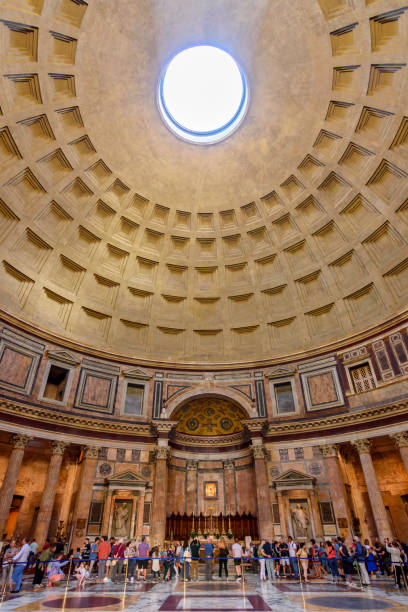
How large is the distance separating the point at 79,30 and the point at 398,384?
2522cm

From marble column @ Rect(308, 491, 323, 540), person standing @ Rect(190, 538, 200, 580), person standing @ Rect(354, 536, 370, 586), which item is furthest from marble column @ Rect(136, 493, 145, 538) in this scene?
person standing @ Rect(354, 536, 370, 586)

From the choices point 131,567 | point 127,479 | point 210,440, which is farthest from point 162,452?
point 131,567

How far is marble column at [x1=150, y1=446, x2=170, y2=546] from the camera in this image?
62.9ft

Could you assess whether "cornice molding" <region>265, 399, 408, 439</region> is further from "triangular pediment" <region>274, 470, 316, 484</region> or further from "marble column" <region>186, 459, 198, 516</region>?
"marble column" <region>186, 459, 198, 516</region>

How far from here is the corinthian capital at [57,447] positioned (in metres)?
19.7

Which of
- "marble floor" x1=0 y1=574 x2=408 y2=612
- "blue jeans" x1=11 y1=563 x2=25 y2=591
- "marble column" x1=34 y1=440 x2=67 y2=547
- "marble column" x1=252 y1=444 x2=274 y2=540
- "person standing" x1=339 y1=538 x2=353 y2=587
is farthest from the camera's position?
"marble column" x1=252 y1=444 x2=274 y2=540

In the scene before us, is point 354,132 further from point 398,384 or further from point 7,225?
point 7,225

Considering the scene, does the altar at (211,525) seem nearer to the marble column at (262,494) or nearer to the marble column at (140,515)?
the marble column at (262,494)

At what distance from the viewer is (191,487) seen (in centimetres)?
2317

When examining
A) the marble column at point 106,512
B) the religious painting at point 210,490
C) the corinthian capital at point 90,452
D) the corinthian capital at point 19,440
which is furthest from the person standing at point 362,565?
the corinthian capital at point 19,440

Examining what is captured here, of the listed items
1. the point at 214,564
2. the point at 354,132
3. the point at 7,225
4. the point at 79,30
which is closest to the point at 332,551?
the point at 214,564

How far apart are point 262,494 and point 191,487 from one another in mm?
5200

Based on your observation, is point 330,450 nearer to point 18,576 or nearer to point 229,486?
point 229,486

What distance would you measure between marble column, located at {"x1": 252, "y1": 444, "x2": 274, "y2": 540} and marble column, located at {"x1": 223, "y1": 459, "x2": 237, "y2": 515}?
259cm
